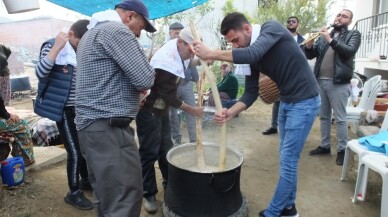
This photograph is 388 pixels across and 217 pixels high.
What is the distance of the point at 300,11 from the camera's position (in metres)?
14.6

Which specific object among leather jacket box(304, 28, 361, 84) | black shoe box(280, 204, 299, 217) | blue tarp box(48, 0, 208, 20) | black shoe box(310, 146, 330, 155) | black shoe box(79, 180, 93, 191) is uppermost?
blue tarp box(48, 0, 208, 20)

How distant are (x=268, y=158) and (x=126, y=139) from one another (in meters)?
3.17

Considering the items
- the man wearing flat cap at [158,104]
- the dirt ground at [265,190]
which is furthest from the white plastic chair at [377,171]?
the man wearing flat cap at [158,104]

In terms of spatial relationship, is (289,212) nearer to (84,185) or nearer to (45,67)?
(84,185)

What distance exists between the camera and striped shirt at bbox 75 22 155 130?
195 centimetres

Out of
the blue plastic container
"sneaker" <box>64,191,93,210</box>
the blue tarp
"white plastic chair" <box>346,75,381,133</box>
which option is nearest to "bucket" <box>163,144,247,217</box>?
"sneaker" <box>64,191,93,210</box>

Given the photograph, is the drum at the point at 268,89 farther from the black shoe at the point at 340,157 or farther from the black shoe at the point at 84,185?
the black shoe at the point at 84,185

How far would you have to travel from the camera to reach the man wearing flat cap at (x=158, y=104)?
285 centimetres

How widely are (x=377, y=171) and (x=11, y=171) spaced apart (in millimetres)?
3745

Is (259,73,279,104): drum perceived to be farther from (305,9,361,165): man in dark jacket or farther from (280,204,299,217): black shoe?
(280,204,299,217): black shoe

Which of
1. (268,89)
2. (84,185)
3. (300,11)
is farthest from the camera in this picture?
(300,11)

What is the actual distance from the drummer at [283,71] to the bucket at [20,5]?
5.53 feet

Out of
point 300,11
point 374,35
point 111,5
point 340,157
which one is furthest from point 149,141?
point 300,11

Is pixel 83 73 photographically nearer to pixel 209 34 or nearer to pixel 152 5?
Result: pixel 152 5
